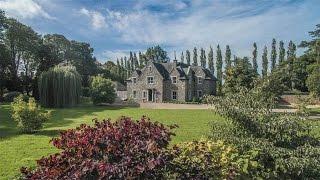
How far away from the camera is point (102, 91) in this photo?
147 ft

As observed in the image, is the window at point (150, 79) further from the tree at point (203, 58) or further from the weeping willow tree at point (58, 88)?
the tree at point (203, 58)

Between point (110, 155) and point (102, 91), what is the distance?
39.6m

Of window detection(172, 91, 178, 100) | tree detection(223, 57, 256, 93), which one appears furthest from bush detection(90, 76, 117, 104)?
window detection(172, 91, 178, 100)

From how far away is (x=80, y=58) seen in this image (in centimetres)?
7469

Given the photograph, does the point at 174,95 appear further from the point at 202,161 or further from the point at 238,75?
the point at 202,161

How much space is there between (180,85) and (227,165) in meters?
52.1

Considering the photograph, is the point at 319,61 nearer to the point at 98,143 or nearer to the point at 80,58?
the point at 98,143

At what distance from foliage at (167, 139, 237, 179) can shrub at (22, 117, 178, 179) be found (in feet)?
1.15

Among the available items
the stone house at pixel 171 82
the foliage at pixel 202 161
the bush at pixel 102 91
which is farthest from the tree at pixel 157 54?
the foliage at pixel 202 161

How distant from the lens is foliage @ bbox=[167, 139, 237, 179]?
6043mm

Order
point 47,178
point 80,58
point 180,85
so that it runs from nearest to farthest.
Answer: point 47,178 → point 180,85 → point 80,58

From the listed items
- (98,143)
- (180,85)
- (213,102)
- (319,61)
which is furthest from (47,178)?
(180,85)

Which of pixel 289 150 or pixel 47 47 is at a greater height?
pixel 47 47

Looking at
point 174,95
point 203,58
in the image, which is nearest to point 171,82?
point 174,95
